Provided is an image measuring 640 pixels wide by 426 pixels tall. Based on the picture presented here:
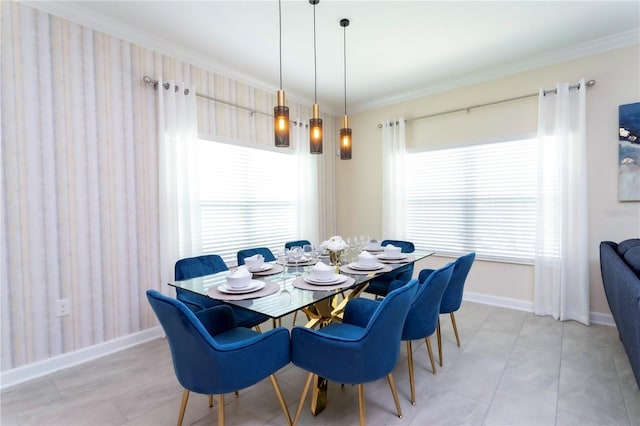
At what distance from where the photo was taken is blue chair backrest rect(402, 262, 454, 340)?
186cm

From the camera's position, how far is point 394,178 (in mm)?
4402

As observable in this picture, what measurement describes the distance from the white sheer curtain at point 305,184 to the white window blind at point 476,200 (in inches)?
53.8

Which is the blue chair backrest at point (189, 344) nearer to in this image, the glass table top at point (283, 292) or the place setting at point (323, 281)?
the glass table top at point (283, 292)

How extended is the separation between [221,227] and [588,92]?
418 centimetres

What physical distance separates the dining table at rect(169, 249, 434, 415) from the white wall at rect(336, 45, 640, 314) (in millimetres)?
2145

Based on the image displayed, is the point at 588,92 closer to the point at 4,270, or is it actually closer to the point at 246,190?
the point at 246,190

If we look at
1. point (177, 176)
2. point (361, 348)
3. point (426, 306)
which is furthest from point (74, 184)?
point (426, 306)

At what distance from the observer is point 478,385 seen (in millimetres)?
2119

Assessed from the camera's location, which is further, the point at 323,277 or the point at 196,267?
the point at 196,267

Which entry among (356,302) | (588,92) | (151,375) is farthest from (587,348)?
(151,375)

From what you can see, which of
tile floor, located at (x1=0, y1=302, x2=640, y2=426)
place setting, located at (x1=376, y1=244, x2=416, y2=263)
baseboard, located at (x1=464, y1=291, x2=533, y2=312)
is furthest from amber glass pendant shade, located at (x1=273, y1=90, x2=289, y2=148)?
baseboard, located at (x1=464, y1=291, x2=533, y2=312)

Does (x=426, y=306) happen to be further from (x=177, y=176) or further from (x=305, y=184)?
(x=305, y=184)

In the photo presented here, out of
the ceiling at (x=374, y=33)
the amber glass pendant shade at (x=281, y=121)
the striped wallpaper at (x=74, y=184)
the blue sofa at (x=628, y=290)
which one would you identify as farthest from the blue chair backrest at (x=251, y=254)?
the blue sofa at (x=628, y=290)

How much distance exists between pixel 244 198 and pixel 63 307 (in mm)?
1994
